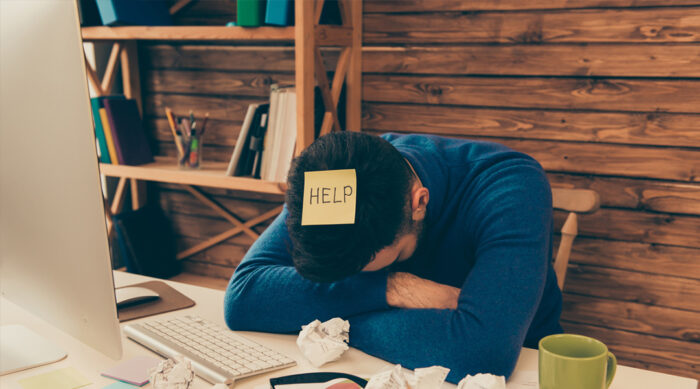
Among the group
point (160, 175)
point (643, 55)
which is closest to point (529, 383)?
point (643, 55)

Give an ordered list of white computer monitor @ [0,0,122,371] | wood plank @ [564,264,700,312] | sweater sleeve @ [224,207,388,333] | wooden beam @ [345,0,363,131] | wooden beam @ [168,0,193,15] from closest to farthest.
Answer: white computer monitor @ [0,0,122,371] → sweater sleeve @ [224,207,388,333] → wood plank @ [564,264,700,312] → wooden beam @ [345,0,363,131] → wooden beam @ [168,0,193,15]

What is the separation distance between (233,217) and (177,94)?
59 centimetres

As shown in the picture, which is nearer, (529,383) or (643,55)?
(529,383)

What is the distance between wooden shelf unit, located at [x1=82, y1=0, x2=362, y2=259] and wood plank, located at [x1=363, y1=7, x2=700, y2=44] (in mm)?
144

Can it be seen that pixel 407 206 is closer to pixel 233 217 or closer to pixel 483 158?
pixel 483 158

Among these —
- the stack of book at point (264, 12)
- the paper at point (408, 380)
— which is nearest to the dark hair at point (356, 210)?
the paper at point (408, 380)

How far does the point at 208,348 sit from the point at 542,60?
4.76 feet

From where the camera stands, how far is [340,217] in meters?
0.93

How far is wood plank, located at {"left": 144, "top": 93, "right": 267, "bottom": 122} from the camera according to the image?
247cm

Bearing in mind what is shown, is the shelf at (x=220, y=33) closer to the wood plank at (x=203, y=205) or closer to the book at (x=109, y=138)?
the book at (x=109, y=138)

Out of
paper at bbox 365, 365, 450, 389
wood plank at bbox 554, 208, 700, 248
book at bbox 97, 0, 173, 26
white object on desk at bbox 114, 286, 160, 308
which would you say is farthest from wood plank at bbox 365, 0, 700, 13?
paper at bbox 365, 365, 450, 389

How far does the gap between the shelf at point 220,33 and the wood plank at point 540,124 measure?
1.05ft

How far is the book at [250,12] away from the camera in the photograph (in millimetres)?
1938

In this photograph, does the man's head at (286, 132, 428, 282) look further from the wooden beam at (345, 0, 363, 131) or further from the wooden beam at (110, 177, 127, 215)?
the wooden beam at (110, 177, 127, 215)
